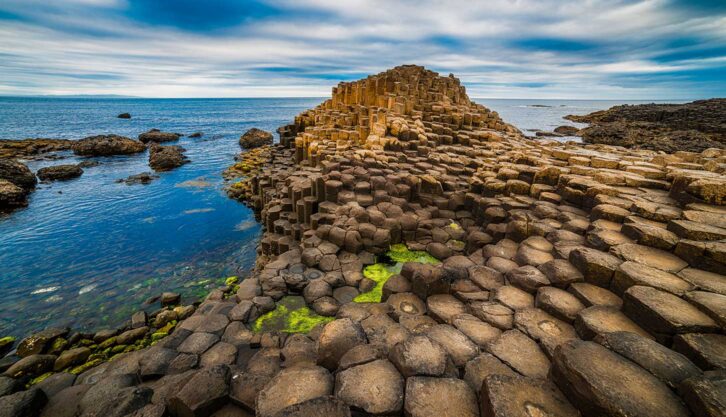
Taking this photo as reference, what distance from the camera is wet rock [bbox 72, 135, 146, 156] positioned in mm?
30609

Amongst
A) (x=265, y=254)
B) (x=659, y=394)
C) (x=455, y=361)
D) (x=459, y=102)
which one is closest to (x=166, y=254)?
(x=265, y=254)

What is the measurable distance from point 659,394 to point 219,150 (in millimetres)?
39702

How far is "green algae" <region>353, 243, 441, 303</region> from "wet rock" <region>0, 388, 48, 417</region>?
489 centimetres

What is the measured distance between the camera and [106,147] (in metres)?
31.1

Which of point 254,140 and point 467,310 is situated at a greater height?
point 467,310

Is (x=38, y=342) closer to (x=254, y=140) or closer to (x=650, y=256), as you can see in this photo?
(x=650, y=256)

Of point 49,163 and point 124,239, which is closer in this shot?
point 124,239

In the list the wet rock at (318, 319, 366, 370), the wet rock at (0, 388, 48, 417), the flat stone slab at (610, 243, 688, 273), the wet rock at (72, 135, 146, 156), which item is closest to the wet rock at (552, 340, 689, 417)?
the wet rock at (318, 319, 366, 370)

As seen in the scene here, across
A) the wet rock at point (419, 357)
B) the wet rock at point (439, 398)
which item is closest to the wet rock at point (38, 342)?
the wet rock at point (419, 357)

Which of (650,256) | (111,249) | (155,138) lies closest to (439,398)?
(650,256)

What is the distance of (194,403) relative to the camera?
10.1 ft

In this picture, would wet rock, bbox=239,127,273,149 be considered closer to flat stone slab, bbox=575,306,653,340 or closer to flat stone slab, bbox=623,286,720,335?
flat stone slab, bbox=575,306,653,340

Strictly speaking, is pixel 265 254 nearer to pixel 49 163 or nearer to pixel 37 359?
pixel 37 359

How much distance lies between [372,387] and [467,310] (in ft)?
7.35
